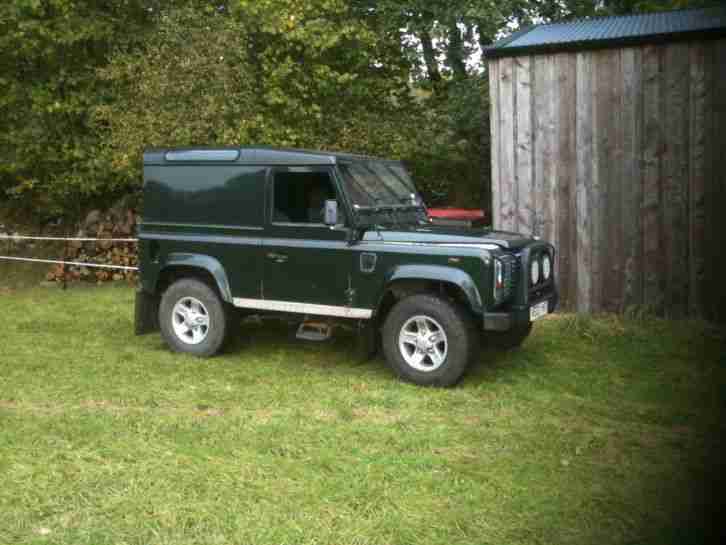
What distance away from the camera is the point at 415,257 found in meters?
6.73

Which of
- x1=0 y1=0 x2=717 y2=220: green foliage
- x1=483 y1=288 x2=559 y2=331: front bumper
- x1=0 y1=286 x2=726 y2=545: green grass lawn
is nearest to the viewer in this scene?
x1=0 y1=286 x2=726 y2=545: green grass lawn

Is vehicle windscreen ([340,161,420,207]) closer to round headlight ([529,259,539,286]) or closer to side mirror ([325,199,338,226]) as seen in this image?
side mirror ([325,199,338,226])

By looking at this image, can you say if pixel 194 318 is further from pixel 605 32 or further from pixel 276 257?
pixel 605 32

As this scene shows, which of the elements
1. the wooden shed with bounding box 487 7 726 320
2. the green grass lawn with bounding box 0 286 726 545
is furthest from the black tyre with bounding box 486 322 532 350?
the wooden shed with bounding box 487 7 726 320

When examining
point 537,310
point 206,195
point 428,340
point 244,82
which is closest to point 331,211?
point 428,340

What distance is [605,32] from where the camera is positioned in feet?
31.3

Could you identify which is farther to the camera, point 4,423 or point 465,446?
point 4,423

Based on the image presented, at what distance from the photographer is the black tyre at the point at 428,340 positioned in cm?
658

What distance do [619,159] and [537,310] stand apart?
3165mm

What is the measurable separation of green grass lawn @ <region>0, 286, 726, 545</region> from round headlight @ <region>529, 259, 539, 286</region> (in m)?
0.85

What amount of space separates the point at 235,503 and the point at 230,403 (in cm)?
217

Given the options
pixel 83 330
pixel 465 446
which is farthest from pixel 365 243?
pixel 83 330

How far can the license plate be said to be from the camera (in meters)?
6.78

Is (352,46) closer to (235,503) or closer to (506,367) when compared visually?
(506,367)
